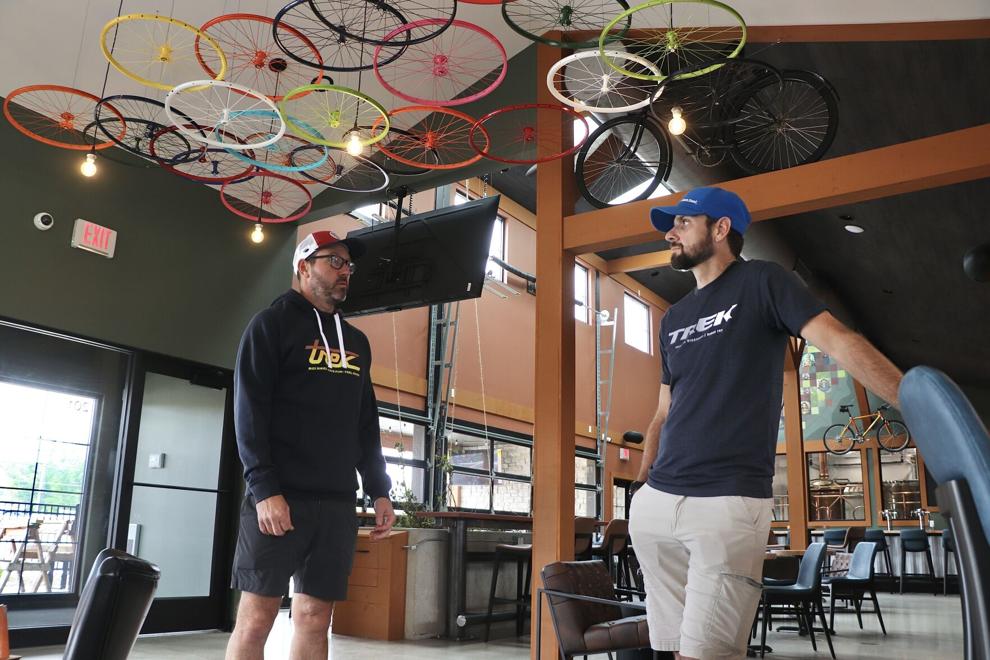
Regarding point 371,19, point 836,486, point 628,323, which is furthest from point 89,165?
point 836,486

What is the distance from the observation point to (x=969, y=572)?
871 mm

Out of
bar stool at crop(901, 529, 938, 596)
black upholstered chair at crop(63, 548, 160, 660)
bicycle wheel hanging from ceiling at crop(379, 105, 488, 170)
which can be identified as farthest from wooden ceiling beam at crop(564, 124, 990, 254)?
bar stool at crop(901, 529, 938, 596)

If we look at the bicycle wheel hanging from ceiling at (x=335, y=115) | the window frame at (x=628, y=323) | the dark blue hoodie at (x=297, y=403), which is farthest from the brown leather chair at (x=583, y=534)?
the window frame at (x=628, y=323)

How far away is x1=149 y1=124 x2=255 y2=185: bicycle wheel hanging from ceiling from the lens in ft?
18.3

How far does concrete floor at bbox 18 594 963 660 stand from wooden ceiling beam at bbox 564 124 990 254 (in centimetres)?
278

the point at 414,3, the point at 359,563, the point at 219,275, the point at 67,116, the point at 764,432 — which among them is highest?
the point at 414,3

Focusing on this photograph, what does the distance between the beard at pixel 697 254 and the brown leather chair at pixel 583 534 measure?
542cm

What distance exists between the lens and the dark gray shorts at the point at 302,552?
244cm

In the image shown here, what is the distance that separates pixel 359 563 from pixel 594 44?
168 inches

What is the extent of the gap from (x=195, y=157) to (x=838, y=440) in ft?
52.3

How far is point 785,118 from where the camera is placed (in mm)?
6633

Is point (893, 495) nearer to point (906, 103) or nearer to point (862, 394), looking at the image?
point (862, 394)

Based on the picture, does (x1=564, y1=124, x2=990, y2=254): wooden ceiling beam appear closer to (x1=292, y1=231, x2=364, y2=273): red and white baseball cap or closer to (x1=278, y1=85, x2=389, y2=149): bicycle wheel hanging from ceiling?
(x1=278, y1=85, x2=389, y2=149): bicycle wheel hanging from ceiling

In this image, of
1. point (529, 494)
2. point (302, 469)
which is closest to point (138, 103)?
point (302, 469)
